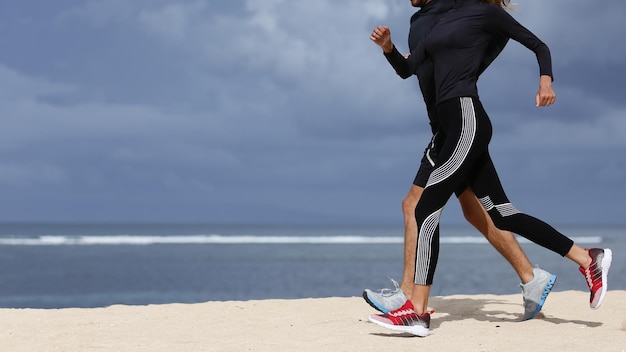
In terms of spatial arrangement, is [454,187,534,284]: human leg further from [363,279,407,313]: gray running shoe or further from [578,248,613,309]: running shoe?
[363,279,407,313]: gray running shoe

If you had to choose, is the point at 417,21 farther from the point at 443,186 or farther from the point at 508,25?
the point at 443,186

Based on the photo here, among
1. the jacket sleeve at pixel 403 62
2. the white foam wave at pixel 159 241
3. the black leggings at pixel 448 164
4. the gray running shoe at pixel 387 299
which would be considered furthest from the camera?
the white foam wave at pixel 159 241

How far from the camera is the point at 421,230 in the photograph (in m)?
4.65

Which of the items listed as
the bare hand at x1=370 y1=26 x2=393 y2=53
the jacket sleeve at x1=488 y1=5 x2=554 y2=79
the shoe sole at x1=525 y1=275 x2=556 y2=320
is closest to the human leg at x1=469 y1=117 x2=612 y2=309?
the shoe sole at x1=525 y1=275 x2=556 y2=320

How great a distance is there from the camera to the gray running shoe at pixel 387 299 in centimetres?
485

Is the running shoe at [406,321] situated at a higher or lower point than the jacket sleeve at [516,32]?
lower

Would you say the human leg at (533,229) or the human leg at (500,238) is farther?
the human leg at (500,238)

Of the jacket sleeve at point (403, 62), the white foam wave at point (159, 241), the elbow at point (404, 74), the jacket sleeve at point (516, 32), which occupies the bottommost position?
the white foam wave at point (159, 241)

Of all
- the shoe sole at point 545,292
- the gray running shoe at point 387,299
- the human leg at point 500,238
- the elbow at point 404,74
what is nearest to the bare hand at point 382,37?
the elbow at point 404,74

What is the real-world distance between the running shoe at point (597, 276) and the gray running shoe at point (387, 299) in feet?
3.61

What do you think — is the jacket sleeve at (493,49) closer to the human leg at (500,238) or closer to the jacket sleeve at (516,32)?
the jacket sleeve at (516,32)

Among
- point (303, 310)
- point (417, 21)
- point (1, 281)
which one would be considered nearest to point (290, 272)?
point (1, 281)

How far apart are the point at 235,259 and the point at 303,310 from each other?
66.3ft

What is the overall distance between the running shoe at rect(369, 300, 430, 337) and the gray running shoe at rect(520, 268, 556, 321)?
0.99 m
